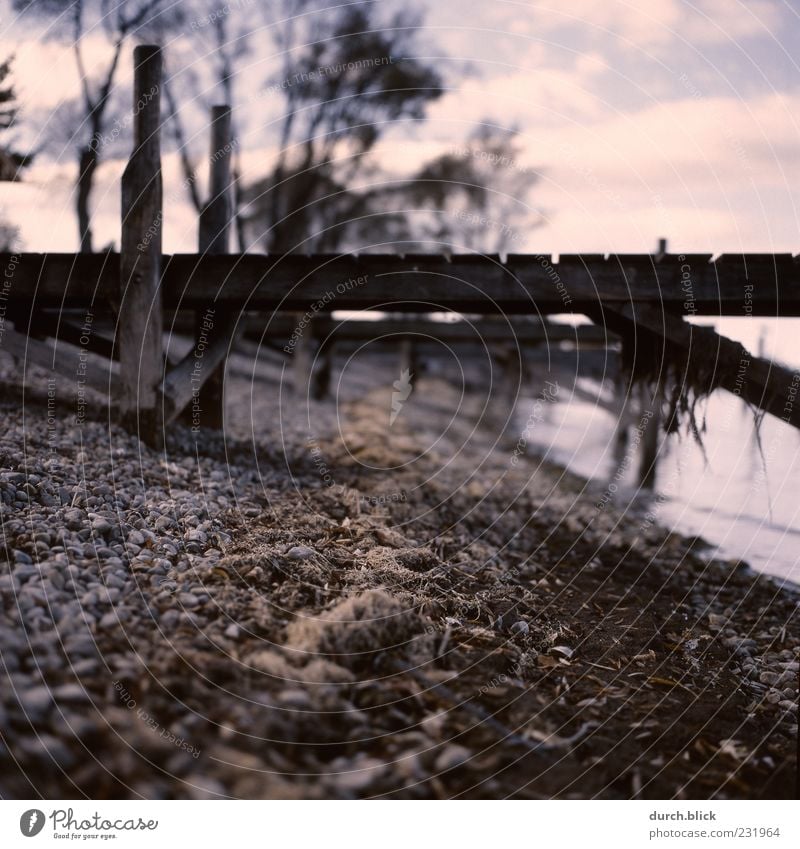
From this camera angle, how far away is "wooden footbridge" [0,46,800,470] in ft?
19.0

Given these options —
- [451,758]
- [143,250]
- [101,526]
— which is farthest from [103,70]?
[451,758]

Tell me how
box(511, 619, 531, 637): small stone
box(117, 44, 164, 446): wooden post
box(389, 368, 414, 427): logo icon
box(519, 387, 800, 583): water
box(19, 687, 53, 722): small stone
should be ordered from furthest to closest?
box(389, 368, 414, 427): logo icon
box(519, 387, 800, 583): water
box(117, 44, 164, 446): wooden post
box(511, 619, 531, 637): small stone
box(19, 687, 53, 722): small stone

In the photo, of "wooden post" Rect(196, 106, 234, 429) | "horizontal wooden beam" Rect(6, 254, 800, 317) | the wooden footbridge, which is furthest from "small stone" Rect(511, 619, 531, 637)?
"wooden post" Rect(196, 106, 234, 429)

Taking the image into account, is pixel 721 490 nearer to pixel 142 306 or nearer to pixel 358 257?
pixel 358 257

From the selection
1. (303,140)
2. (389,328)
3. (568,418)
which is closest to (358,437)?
(389,328)

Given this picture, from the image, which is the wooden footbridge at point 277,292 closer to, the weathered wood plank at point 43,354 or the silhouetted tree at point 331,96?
the weathered wood plank at point 43,354

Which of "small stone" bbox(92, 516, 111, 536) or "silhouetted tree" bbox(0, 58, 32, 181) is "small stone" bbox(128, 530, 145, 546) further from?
"silhouetted tree" bbox(0, 58, 32, 181)

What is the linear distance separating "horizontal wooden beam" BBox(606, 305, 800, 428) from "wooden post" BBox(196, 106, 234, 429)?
436cm

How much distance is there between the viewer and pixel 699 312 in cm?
605

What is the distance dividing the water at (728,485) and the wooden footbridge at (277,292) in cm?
86

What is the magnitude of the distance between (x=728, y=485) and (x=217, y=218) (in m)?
12.4

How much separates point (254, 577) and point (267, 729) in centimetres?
137

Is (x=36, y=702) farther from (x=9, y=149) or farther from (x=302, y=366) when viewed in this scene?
(x=302, y=366)
